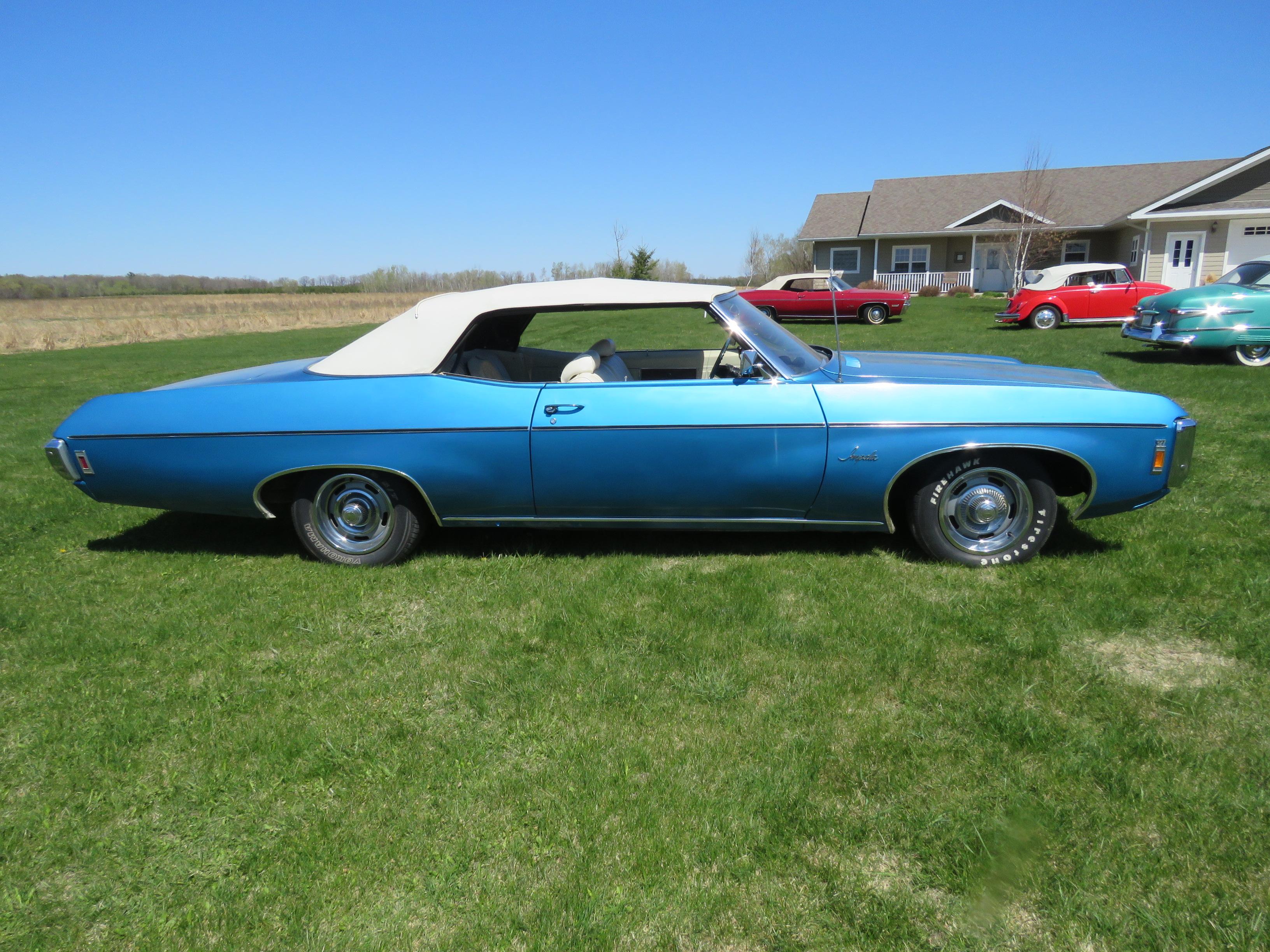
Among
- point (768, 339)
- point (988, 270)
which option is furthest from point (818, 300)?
point (768, 339)

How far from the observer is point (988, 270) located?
108ft

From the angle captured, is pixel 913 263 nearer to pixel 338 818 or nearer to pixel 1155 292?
pixel 1155 292

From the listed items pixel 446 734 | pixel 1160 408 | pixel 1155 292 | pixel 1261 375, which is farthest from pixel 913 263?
pixel 446 734

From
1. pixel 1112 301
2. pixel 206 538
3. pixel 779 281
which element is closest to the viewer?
pixel 206 538

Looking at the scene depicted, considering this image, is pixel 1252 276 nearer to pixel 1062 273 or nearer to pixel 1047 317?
pixel 1047 317

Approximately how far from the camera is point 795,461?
4.13 meters

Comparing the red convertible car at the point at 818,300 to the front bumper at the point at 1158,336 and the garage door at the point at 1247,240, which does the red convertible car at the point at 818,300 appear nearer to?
the front bumper at the point at 1158,336

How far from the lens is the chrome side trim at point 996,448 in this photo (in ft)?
13.3

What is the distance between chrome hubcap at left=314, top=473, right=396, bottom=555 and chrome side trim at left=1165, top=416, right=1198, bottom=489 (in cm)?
392

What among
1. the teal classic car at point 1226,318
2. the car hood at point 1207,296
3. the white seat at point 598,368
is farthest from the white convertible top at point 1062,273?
the white seat at point 598,368

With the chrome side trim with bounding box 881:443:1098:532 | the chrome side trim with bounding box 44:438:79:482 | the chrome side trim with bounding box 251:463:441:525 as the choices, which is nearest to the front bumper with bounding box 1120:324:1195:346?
the chrome side trim with bounding box 881:443:1098:532

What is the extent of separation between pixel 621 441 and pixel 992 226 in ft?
105

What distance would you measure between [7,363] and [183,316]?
19291mm

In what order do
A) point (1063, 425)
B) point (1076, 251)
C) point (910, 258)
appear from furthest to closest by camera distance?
point (910, 258) < point (1076, 251) < point (1063, 425)
